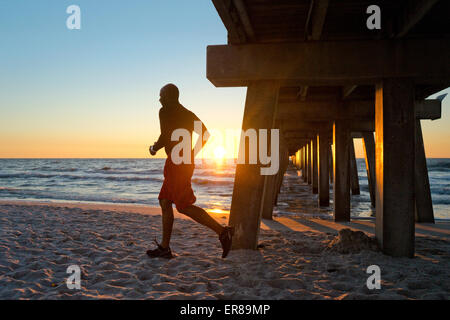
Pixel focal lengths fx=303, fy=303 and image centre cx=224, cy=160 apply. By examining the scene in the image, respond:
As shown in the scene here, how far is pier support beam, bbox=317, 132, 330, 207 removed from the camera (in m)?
11.3

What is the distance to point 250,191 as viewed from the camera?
13.8 feet

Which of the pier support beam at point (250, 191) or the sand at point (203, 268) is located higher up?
the pier support beam at point (250, 191)

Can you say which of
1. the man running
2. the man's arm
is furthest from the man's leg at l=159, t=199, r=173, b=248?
the man's arm

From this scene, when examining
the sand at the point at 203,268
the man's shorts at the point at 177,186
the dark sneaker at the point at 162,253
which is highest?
the man's shorts at the point at 177,186

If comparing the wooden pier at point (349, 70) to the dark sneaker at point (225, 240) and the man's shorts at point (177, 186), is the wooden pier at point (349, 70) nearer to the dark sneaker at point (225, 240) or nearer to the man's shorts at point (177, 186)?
the dark sneaker at point (225, 240)

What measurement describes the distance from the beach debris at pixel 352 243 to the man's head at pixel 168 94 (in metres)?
3.01

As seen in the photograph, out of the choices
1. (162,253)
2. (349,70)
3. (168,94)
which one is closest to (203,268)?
(162,253)

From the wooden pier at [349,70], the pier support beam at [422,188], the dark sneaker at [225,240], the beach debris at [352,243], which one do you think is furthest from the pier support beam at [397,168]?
the pier support beam at [422,188]

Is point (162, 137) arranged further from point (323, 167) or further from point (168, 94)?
point (323, 167)

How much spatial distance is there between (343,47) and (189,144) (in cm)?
260

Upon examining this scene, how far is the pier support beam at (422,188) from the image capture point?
7727mm

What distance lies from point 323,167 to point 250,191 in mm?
7886

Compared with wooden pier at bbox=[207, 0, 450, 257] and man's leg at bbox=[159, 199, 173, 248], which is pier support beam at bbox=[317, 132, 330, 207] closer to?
wooden pier at bbox=[207, 0, 450, 257]

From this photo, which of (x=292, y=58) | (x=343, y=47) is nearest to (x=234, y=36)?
(x=292, y=58)
